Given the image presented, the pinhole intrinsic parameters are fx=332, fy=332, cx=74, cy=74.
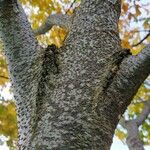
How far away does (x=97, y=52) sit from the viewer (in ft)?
6.34

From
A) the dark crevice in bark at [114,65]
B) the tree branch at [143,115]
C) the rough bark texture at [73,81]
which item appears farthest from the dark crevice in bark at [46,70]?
the tree branch at [143,115]

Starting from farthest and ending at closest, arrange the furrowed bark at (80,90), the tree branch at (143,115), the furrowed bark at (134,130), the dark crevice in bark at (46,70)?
the tree branch at (143,115)
the furrowed bark at (134,130)
the dark crevice in bark at (46,70)
the furrowed bark at (80,90)

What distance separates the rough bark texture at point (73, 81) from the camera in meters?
1.53

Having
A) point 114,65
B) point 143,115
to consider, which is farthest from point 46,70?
point 143,115

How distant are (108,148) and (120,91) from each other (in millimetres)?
313

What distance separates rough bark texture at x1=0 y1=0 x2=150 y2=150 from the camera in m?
1.53

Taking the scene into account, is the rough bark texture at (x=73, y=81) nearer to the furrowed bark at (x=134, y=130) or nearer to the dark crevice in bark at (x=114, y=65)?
the dark crevice in bark at (x=114, y=65)

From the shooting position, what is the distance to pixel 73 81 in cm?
172

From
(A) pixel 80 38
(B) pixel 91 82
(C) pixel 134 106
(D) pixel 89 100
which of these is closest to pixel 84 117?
(D) pixel 89 100

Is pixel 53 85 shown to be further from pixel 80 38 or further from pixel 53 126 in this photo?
pixel 80 38

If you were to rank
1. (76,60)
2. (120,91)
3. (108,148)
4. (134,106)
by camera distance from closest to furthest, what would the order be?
(108,148)
(120,91)
(76,60)
(134,106)

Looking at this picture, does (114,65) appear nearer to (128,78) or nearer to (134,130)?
(128,78)

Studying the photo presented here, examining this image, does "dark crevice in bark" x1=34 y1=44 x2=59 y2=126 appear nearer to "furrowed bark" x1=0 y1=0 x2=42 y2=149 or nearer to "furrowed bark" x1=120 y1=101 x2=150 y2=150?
"furrowed bark" x1=0 y1=0 x2=42 y2=149

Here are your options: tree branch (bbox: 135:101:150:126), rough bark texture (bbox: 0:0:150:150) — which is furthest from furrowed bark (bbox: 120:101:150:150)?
rough bark texture (bbox: 0:0:150:150)
